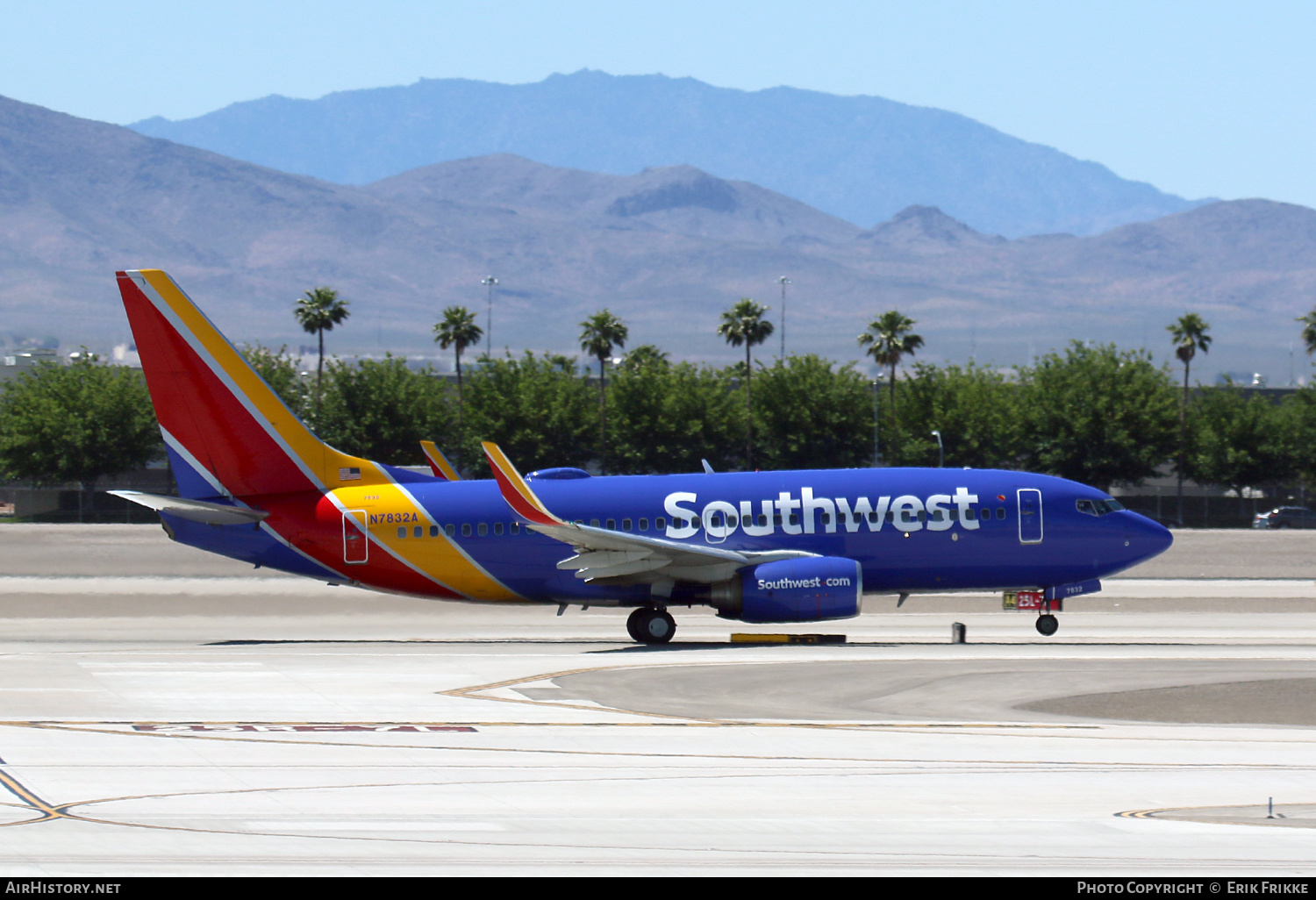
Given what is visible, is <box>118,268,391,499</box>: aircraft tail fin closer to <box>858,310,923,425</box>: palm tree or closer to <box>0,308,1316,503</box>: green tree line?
<box>0,308,1316,503</box>: green tree line

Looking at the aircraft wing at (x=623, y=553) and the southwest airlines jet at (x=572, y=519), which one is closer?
the aircraft wing at (x=623, y=553)

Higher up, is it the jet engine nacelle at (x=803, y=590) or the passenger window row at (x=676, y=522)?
the passenger window row at (x=676, y=522)

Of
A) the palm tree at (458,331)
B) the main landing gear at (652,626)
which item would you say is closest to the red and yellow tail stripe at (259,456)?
the main landing gear at (652,626)

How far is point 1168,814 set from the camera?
15.6 m

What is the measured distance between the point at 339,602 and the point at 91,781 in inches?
1133

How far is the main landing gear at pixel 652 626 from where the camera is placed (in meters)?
35.9

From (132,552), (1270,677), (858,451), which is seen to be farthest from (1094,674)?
(858,451)

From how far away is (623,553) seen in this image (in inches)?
1388

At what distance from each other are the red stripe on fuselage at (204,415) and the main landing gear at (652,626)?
886cm

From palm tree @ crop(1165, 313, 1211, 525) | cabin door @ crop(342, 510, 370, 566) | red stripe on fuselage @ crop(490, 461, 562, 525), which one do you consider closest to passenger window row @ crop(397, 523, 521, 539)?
cabin door @ crop(342, 510, 370, 566)

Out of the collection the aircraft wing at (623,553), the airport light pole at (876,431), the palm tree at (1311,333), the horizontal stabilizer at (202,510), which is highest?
the palm tree at (1311,333)

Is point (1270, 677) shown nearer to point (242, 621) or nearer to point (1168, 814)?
point (1168, 814)

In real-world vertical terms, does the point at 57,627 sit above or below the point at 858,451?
below

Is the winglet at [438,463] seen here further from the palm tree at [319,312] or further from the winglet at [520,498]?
the palm tree at [319,312]
